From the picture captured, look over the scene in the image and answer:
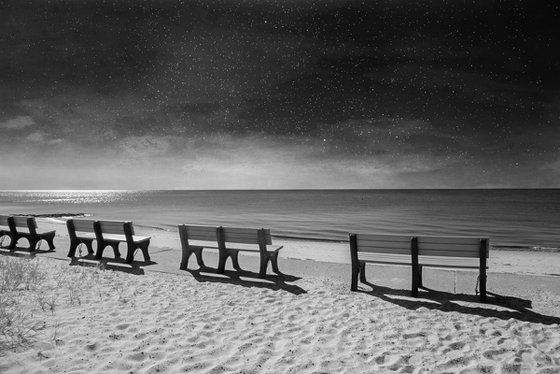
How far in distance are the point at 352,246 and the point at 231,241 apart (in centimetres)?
262

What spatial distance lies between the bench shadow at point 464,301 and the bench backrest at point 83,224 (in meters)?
6.96

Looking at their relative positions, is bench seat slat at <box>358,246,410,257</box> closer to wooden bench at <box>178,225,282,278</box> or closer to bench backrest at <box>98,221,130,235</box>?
wooden bench at <box>178,225,282,278</box>

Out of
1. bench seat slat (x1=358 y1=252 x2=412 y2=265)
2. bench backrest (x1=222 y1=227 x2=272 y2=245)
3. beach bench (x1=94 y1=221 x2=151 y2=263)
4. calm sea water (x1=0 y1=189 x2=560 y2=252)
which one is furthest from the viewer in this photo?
calm sea water (x1=0 y1=189 x2=560 y2=252)

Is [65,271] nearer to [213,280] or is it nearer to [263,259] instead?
[213,280]

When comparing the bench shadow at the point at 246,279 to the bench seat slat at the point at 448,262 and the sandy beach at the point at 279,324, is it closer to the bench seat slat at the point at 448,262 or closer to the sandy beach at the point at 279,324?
the sandy beach at the point at 279,324

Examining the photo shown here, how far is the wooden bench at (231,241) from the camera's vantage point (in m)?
7.32

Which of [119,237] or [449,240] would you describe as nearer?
[449,240]

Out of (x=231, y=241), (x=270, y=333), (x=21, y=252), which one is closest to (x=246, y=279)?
(x=231, y=241)

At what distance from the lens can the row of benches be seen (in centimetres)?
582

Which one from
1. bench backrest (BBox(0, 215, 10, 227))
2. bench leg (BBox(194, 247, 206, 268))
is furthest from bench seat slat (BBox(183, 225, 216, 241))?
bench backrest (BBox(0, 215, 10, 227))

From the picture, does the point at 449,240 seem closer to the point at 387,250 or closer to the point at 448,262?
the point at 448,262

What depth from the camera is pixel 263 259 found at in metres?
7.36

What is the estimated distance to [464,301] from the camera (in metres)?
5.82

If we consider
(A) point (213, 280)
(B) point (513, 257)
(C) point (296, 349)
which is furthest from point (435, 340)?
(B) point (513, 257)
